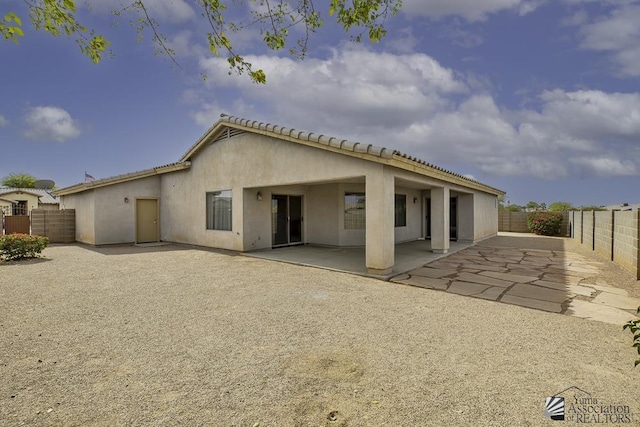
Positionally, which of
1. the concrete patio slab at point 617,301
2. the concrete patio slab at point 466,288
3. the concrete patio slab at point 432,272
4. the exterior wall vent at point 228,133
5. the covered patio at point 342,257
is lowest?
the concrete patio slab at point 617,301

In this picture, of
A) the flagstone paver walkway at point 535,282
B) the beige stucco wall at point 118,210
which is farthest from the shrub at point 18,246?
the flagstone paver walkway at point 535,282

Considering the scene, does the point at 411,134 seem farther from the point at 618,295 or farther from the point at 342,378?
the point at 342,378

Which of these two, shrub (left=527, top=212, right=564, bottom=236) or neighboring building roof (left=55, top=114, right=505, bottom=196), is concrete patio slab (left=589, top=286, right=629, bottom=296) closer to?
neighboring building roof (left=55, top=114, right=505, bottom=196)

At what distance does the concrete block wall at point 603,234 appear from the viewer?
1091 cm

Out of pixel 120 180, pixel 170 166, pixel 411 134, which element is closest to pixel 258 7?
pixel 170 166

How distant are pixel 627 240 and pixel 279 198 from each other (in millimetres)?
11831

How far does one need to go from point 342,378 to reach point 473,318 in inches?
115

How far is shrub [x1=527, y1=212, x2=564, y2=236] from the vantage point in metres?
20.9

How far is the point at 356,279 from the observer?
7875mm

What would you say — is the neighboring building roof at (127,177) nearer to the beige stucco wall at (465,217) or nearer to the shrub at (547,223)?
the beige stucco wall at (465,217)

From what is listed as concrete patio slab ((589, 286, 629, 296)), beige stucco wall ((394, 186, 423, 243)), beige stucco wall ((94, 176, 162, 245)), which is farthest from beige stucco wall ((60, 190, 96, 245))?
concrete patio slab ((589, 286, 629, 296))

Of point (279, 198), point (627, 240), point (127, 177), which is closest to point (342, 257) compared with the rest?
point (279, 198)

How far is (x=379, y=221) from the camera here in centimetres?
795

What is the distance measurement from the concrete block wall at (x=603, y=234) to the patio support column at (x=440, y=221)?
5.43 meters
